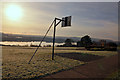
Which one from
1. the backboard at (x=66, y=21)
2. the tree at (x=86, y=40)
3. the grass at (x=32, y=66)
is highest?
the backboard at (x=66, y=21)

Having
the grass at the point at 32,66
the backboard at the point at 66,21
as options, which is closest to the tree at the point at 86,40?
the backboard at the point at 66,21

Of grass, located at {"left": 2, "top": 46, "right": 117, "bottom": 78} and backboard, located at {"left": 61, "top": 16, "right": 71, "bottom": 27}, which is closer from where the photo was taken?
grass, located at {"left": 2, "top": 46, "right": 117, "bottom": 78}

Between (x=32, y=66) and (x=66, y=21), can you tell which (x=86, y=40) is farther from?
(x=32, y=66)

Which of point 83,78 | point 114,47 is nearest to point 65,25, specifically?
point 83,78

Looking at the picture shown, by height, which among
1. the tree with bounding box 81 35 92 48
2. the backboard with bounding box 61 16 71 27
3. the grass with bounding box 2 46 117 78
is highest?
the backboard with bounding box 61 16 71 27

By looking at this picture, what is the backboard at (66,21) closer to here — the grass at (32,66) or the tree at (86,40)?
the grass at (32,66)

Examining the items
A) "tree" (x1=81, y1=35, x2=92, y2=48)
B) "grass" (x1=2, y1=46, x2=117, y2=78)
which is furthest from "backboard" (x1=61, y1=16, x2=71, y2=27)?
"tree" (x1=81, y1=35, x2=92, y2=48)

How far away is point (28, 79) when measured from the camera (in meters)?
4.41

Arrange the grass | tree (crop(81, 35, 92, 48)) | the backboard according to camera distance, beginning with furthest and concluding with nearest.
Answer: tree (crop(81, 35, 92, 48)) → the backboard → the grass

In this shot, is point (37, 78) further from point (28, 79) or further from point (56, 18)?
point (56, 18)

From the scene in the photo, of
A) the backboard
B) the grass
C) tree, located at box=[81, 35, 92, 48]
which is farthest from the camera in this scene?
tree, located at box=[81, 35, 92, 48]

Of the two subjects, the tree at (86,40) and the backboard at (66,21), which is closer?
the backboard at (66,21)

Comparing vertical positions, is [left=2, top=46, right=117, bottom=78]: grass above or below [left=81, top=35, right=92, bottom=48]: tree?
below

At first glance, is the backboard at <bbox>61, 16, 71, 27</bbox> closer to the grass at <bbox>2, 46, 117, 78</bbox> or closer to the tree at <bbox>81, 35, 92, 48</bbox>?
the grass at <bbox>2, 46, 117, 78</bbox>
